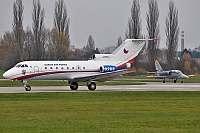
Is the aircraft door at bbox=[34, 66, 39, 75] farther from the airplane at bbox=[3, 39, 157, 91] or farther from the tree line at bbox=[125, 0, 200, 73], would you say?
the tree line at bbox=[125, 0, 200, 73]

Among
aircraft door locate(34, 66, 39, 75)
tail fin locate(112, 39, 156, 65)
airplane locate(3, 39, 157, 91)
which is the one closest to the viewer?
airplane locate(3, 39, 157, 91)

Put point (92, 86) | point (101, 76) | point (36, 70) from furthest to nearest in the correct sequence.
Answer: point (92, 86) → point (101, 76) → point (36, 70)

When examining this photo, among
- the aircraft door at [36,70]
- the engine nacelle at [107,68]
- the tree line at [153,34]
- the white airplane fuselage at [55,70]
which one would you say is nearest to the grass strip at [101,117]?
the white airplane fuselage at [55,70]

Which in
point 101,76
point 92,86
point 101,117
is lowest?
point 101,117

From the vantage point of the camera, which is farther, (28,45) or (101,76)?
(28,45)

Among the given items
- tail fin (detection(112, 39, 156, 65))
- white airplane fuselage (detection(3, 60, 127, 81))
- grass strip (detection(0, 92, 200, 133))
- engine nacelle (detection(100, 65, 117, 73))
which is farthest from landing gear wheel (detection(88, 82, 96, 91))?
grass strip (detection(0, 92, 200, 133))

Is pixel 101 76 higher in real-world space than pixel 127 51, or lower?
lower

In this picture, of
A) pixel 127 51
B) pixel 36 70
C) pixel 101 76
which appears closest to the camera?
pixel 36 70

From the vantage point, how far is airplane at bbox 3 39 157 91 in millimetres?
49656

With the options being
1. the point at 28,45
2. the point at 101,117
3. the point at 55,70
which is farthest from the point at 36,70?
the point at 28,45

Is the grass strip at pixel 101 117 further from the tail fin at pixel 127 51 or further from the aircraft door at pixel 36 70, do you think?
the tail fin at pixel 127 51

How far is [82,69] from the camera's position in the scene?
51438mm

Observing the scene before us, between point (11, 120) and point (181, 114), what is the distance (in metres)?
7.65

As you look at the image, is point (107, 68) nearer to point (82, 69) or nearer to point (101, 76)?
point (101, 76)
